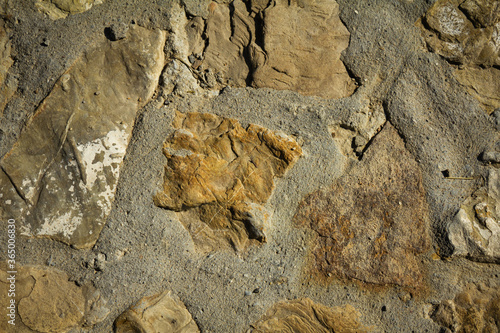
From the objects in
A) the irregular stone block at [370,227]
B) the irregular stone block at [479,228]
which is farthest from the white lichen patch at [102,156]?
the irregular stone block at [479,228]

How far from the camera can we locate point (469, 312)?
6.09 feet

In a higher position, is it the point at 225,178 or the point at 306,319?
the point at 225,178

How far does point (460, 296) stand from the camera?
1875mm

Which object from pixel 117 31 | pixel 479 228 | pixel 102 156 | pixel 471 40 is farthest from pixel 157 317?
pixel 471 40

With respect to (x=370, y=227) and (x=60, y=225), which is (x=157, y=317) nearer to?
(x=60, y=225)

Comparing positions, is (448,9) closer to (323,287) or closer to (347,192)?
(347,192)

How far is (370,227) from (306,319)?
0.56 m

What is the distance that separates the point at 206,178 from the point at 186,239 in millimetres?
331

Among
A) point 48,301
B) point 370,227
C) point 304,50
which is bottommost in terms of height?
point 48,301

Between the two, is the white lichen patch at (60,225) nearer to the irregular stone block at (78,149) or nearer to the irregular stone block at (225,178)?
the irregular stone block at (78,149)

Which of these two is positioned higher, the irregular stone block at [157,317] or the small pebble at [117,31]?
the small pebble at [117,31]

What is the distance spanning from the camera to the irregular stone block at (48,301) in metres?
1.88

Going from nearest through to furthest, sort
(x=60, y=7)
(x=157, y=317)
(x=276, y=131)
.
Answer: (x=157, y=317) → (x=276, y=131) → (x=60, y=7)

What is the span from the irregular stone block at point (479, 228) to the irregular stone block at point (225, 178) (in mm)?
881
